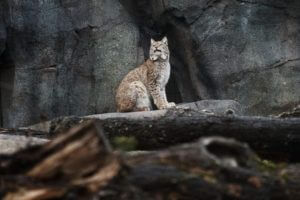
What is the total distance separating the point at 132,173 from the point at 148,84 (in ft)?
29.9

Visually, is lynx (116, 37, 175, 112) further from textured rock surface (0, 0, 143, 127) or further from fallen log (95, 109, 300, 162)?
fallen log (95, 109, 300, 162)

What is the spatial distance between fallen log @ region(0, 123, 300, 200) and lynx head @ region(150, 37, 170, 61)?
8464 mm

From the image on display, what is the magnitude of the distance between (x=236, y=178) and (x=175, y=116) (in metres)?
2.37

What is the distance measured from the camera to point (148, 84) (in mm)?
13000

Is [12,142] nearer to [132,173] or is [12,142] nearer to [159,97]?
[132,173]

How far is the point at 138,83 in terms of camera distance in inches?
499

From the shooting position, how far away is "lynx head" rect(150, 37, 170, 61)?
12.7 m

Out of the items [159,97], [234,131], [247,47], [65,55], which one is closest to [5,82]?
[65,55]

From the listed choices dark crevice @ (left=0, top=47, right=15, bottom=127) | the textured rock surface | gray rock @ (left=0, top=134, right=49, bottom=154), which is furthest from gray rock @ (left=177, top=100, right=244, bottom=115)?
gray rock @ (left=0, top=134, right=49, bottom=154)

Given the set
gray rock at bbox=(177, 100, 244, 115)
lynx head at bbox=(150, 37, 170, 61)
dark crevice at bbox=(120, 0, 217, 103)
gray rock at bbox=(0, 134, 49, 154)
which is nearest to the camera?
gray rock at bbox=(0, 134, 49, 154)

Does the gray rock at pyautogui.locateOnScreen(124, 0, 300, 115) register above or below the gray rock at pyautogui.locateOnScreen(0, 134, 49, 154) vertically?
above

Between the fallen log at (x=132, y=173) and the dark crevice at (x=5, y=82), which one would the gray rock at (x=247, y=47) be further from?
the fallen log at (x=132, y=173)

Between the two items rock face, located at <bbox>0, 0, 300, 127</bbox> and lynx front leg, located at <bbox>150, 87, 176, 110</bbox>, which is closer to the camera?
rock face, located at <bbox>0, 0, 300, 127</bbox>

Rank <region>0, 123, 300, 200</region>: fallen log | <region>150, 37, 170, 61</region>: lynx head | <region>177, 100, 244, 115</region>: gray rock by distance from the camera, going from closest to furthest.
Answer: <region>0, 123, 300, 200</region>: fallen log, <region>177, 100, 244, 115</region>: gray rock, <region>150, 37, 170, 61</region>: lynx head
